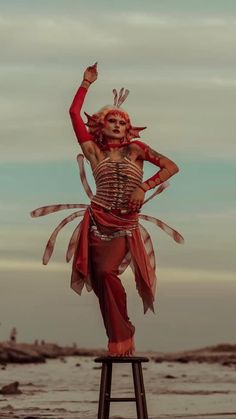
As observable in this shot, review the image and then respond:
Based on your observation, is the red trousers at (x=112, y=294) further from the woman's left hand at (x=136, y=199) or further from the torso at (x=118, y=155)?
the torso at (x=118, y=155)

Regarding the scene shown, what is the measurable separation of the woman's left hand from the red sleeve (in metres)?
0.62

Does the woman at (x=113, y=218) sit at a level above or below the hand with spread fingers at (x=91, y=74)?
below

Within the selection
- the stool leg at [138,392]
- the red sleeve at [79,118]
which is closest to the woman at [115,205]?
the red sleeve at [79,118]

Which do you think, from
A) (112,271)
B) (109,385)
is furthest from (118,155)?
(109,385)

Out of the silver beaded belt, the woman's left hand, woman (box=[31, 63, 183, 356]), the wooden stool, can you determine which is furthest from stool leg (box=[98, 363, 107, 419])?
the woman's left hand

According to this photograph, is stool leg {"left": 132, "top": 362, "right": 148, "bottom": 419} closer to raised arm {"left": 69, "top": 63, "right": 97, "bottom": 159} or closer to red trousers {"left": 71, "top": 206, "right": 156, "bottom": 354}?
red trousers {"left": 71, "top": 206, "right": 156, "bottom": 354}

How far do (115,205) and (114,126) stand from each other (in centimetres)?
67

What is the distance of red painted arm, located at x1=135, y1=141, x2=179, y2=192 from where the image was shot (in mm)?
11047

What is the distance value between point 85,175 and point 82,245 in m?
0.65

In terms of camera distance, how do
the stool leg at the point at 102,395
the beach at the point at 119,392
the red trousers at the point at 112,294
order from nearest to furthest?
1. the red trousers at the point at 112,294
2. the stool leg at the point at 102,395
3. the beach at the point at 119,392

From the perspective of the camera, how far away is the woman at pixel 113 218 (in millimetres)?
10961

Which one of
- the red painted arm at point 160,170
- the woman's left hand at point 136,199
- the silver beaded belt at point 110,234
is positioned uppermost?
the red painted arm at point 160,170

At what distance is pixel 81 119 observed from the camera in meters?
11.2

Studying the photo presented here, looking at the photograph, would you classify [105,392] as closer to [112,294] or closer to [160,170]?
[112,294]
